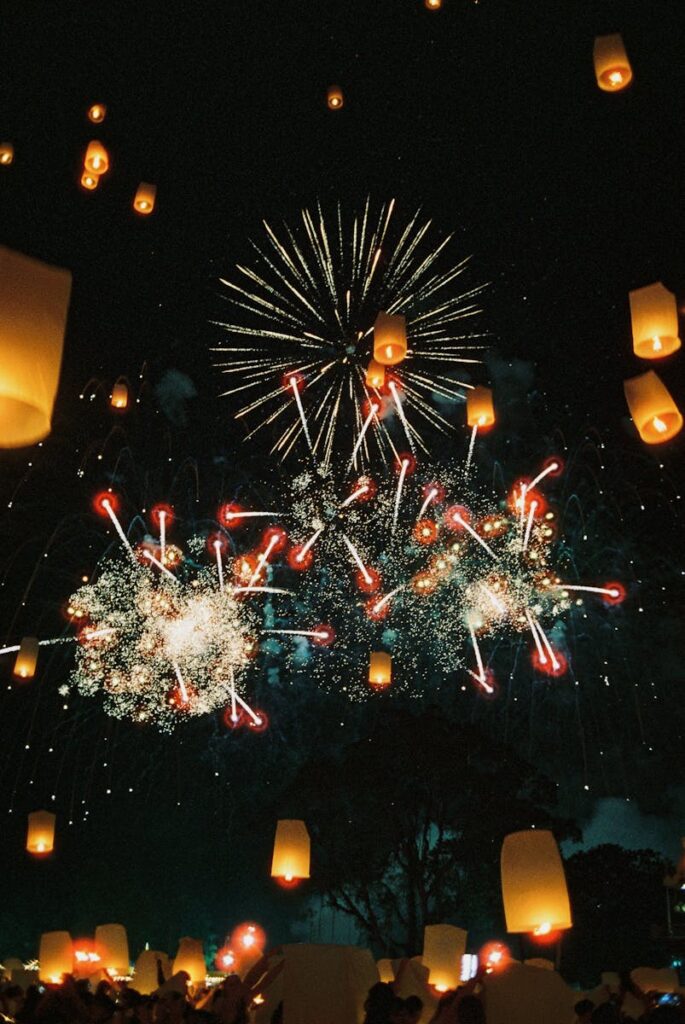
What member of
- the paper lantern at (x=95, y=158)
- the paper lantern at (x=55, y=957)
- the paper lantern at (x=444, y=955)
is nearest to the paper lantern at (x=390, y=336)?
the paper lantern at (x=95, y=158)

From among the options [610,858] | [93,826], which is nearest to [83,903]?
[93,826]

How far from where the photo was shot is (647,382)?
712cm

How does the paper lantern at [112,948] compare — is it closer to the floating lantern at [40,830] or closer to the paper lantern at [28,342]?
the floating lantern at [40,830]

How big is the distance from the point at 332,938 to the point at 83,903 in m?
5.92

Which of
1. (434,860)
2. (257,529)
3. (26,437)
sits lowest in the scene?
(26,437)

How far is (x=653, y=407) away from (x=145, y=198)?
18.4 feet

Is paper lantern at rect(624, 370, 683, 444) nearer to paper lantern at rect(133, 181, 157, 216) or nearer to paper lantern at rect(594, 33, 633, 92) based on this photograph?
paper lantern at rect(594, 33, 633, 92)

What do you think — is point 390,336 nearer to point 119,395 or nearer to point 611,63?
point 611,63

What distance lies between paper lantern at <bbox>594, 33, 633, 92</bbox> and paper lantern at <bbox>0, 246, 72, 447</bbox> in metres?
5.41

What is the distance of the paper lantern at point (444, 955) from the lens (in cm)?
1009

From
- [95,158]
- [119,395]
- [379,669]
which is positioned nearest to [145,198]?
[95,158]

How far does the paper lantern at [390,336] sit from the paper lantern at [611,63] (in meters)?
2.29

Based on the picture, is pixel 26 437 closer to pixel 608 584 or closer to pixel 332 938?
pixel 608 584

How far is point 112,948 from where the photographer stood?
12.6m
